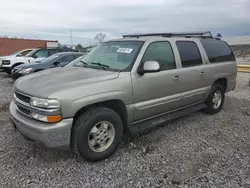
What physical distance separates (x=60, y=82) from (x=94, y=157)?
1.15m

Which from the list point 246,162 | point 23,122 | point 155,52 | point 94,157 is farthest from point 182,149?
point 23,122

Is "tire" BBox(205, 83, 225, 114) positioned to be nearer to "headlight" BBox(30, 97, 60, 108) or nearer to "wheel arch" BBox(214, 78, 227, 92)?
"wheel arch" BBox(214, 78, 227, 92)

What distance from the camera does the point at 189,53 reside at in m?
4.56

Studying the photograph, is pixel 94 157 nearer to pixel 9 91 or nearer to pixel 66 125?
pixel 66 125

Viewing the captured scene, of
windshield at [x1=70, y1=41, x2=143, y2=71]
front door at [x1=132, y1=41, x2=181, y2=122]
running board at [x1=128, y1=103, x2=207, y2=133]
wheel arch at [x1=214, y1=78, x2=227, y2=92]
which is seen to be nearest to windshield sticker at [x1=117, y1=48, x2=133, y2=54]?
windshield at [x1=70, y1=41, x2=143, y2=71]

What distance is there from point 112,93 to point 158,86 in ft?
3.22

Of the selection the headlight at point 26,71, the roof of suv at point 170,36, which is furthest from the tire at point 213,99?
the headlight at point 26,71

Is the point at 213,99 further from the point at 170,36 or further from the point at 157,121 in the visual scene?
the point at 157,121

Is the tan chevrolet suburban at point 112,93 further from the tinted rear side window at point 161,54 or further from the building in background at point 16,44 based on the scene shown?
the building in background at point 16,44

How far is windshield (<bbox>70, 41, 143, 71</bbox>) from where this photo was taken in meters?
3.65

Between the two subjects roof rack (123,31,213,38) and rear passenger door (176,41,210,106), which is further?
roof rack (123,31,213,38)

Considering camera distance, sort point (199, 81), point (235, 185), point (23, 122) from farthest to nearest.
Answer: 1. point (199, 81)
2. point (23, 122)
3. point (235, 185)

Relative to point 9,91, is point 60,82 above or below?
above

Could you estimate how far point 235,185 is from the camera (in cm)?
274
